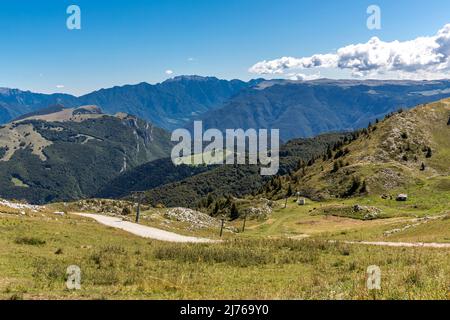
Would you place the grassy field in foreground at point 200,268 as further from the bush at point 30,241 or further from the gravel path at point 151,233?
the gravel path at point 151,233

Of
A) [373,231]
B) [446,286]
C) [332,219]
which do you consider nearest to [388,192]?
[332,219]

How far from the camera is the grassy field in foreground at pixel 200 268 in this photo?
65.9 feet

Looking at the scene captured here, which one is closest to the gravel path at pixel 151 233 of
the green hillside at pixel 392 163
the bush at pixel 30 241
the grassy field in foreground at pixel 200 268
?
the grassy field in foreground at pixel 200 268

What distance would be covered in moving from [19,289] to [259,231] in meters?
68.4

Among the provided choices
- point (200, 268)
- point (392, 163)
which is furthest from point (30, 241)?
point (392, 163)

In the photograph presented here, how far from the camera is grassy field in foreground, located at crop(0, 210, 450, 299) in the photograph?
20094 millimetres

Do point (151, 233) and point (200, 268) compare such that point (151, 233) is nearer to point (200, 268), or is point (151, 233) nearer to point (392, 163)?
point (200, 268)

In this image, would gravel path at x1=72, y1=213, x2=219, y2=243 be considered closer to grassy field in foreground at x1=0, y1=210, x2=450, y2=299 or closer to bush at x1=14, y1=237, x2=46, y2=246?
grassy field in foreground at x1=0, y1=210, x2=450, y2=299

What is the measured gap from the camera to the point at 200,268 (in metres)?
32.2

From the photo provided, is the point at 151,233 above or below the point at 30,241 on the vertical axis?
below

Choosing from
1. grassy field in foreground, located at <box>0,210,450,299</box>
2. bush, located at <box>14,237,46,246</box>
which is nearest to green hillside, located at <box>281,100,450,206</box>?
grassy field in foreground, located at <box>0,210,450,299</box>

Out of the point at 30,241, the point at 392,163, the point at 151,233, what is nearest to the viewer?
the point at 30,241
